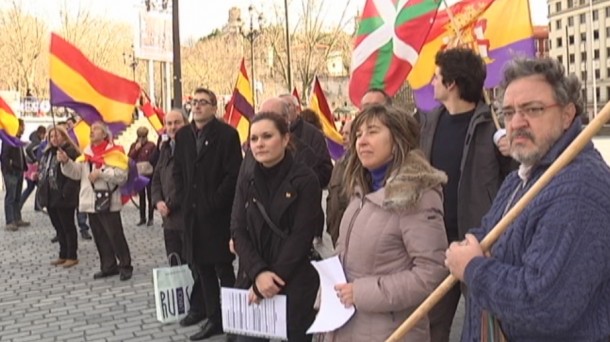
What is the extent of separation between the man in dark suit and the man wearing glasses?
6.50ft

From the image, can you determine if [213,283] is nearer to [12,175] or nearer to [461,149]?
[461,149]

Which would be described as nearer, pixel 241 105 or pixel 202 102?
pixel 202 102

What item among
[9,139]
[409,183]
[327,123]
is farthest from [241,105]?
[409,183]

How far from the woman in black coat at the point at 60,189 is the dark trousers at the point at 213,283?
3.55 meters

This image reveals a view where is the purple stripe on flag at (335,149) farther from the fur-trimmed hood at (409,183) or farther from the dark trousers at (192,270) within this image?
the fur-trimmed hood at (409,183)

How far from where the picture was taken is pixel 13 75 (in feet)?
134

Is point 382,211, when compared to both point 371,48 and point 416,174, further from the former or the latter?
point 371,48

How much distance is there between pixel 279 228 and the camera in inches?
150

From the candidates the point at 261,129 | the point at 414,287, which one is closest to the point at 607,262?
the point at 414,287

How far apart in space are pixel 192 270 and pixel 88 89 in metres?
3.21

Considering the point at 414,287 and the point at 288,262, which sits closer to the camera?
the point at 414,287

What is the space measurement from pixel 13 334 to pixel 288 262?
3534mm

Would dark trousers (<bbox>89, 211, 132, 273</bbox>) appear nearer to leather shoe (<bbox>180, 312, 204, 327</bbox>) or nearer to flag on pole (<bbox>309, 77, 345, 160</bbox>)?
leather shoe (<bbox>180, 312, 204, 327</bbox>)

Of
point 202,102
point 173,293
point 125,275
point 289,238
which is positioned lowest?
point 125,275
